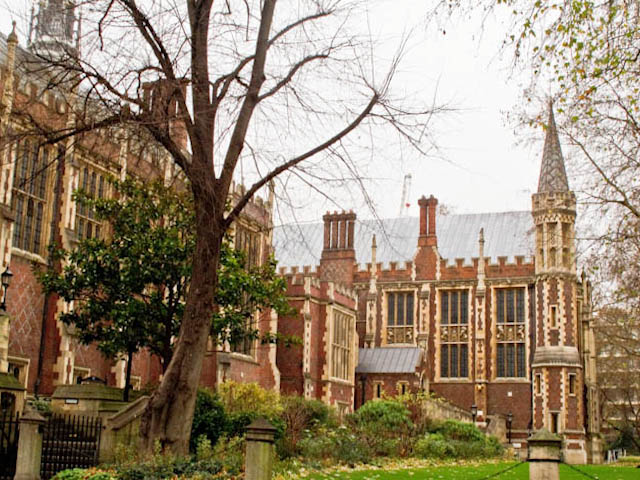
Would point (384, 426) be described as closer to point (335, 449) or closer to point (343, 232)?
point (335, 449)

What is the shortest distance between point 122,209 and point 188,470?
7.71 meters

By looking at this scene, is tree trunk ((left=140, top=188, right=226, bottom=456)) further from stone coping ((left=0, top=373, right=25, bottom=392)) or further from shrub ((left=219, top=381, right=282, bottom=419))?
shrub ((left=219, top=381, right=282, bottom=419))

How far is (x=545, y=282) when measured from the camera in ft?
125

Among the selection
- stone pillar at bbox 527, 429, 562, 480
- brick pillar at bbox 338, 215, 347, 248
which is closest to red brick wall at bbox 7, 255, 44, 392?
stone pillar at bbox 527, 429, 562, 480

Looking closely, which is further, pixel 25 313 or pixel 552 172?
pixel 552 172

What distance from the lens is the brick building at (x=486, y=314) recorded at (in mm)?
37031

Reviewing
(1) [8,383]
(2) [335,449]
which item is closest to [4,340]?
(1) [8,383]

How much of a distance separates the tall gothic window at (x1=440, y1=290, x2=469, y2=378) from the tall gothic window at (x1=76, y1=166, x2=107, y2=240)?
73.1 feet

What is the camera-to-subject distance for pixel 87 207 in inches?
885

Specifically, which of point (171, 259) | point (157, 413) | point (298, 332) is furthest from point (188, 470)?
point (298, 332)

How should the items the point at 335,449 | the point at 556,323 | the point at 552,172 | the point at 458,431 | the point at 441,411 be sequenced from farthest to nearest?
the point at 552,172, the point at 556,323, the point at 441,411, the point at 458,431, the point at 335,449

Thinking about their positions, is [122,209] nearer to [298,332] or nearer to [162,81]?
[162,81]

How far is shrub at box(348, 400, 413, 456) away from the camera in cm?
2050

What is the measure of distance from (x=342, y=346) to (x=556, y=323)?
394 inches
